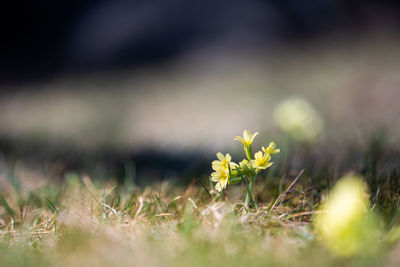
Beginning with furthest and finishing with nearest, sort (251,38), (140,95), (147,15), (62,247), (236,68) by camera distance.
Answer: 1. (147,15)
2. (251,38)
3. (236,68)
4. (140,95)
5. (62,247)

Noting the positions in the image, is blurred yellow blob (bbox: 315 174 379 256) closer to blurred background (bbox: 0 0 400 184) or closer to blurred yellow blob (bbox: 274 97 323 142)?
blurred background (bbox: 0 0 400 184)

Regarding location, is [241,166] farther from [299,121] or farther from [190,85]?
[190,85]

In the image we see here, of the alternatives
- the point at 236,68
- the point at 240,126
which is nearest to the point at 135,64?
the point at 236,68

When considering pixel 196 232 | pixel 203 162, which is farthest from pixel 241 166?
pixel 203 162

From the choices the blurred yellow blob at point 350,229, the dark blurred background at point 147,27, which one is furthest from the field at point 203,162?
the dark blurred background at point 147,27

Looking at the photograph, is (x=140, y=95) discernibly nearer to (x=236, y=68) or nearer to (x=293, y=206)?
(x=236, y=68)

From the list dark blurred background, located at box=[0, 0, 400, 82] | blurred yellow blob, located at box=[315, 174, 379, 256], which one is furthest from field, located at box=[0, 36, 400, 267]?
dark blurred background, located at box=[0, 0, 400, 82]

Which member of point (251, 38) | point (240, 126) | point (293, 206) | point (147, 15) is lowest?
point (240, 126)
